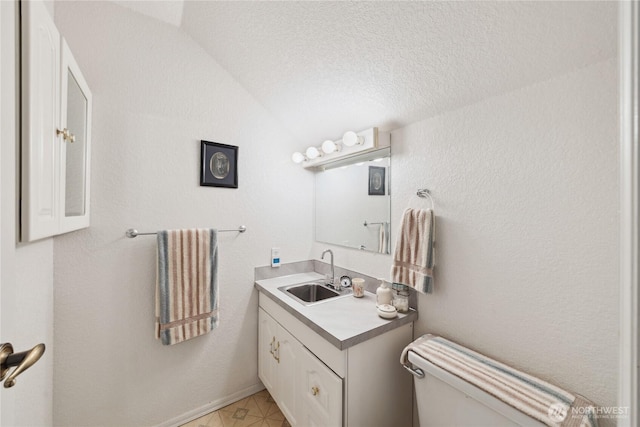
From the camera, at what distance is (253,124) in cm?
177

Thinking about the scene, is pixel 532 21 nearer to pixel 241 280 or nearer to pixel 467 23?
pixel 467 23

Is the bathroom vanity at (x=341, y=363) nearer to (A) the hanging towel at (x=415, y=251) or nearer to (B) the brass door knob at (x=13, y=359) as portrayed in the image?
(A) the hanging towel at (x=415, y=251)

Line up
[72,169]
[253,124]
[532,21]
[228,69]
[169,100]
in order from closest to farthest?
[532,21] < [72,169] < [169,100] < [228,69] < [253,124]

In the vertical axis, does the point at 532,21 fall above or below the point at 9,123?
above

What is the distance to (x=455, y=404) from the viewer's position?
37.7 inches

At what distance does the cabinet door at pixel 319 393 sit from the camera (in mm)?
1104

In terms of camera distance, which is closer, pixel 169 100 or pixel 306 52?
pixel 306 52

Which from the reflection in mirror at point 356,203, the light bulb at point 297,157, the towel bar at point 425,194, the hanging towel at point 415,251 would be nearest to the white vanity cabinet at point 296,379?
the hanging towel at point 415,251

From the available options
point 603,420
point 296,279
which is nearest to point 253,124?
point 296,279

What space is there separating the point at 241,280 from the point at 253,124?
3.60ft

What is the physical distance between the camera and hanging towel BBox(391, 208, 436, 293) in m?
1.20

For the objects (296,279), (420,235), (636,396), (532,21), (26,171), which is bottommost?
(296,279)

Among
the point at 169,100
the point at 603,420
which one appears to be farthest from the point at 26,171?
the point at 603,420

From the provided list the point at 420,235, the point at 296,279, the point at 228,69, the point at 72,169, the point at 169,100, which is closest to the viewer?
the point at 72,169
